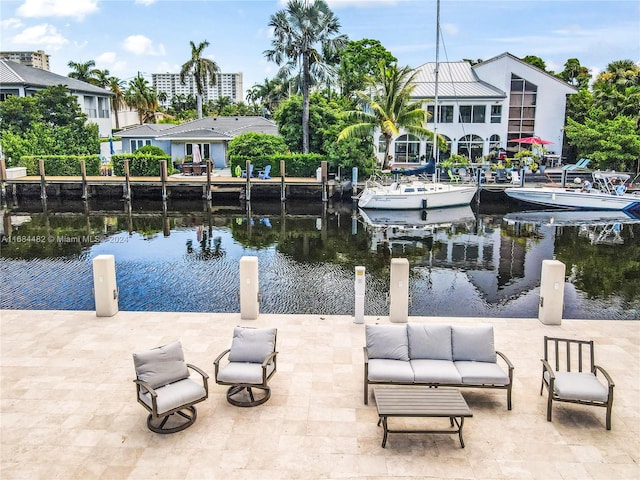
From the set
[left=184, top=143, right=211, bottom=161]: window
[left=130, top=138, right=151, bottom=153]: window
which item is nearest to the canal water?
[left=184, top=143, right=211, bottom=161]: window

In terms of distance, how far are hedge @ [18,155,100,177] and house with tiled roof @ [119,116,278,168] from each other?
6.31 m

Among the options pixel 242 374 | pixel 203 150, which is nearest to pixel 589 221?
pixel 242 374

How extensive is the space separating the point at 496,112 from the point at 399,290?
39.2 m

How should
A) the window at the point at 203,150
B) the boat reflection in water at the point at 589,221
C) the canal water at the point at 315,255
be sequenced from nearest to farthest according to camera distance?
the canal water at the point at 315,255 < the boat reflection in water at the point at 589,221 < the window at the point at 203,150

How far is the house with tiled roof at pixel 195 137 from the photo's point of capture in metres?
45.2

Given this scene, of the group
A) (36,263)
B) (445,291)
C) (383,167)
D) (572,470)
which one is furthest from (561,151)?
(572,470)

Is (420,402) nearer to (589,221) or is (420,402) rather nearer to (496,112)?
(589,221)

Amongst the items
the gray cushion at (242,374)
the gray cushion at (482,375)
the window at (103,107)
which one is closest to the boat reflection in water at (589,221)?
the gray cushion at (482,375)

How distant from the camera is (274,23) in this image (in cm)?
4031

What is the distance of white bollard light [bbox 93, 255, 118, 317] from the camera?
11000 millimetres

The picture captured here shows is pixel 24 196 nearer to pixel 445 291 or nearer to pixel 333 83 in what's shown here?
pixel 333 83

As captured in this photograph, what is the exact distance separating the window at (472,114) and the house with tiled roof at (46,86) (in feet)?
109

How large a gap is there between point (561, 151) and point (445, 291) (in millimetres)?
35924

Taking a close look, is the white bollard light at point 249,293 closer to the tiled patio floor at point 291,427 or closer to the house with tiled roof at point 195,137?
the tiled patio floor at point 291,427
